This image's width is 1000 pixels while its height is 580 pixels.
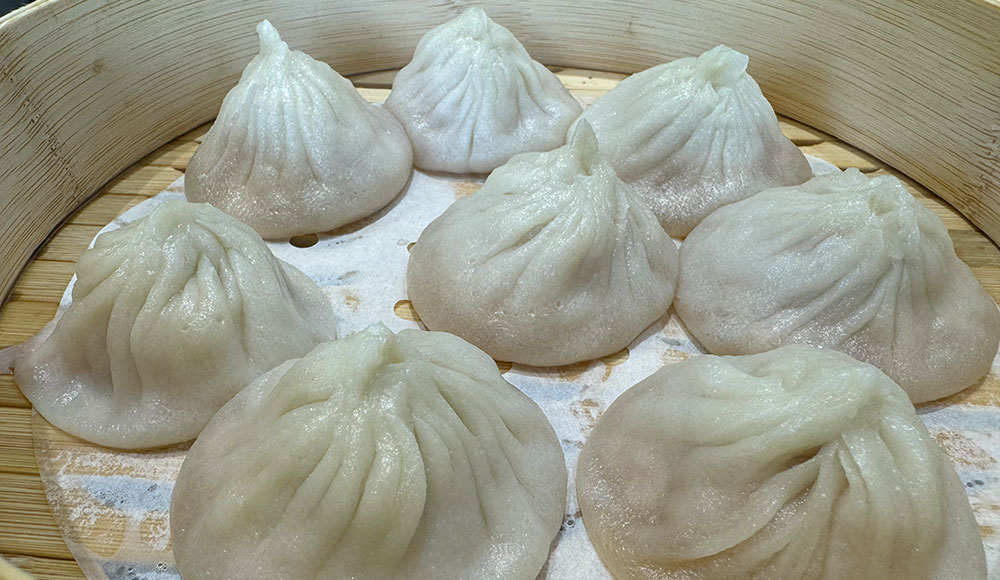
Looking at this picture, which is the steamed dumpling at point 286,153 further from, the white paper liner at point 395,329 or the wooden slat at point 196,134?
the wooden slat at point 196,134

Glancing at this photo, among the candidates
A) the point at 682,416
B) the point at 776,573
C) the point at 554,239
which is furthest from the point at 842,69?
the point at 776,573

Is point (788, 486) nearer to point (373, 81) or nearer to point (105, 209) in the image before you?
point (105, 209)

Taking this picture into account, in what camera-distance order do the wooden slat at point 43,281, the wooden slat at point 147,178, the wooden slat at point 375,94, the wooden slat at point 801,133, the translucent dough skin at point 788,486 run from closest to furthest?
1. the translucent dough skin at point 788,486
2. the wooden slat at point 43,281
3. the wooden slat at point 147,178
4. the wooden slat at point 801,133
5. the wooden slat at point 375,94

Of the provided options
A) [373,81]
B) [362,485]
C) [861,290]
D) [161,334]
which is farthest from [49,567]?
[373,81]

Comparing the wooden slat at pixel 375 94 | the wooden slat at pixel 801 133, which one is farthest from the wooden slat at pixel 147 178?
the wooden slat at pixel 801 133

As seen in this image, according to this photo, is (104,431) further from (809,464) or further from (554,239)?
(809,464)

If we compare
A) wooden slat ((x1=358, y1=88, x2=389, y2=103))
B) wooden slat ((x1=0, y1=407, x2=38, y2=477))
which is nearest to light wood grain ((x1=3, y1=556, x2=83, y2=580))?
wooden slat ((x1=0, y1=407, x2=38, y2=477))
